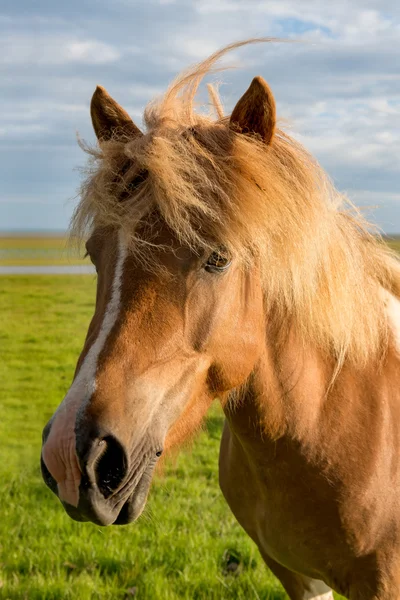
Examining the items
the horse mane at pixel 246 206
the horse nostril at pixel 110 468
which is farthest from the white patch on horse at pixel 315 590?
the horse nostril at pixel 110 468

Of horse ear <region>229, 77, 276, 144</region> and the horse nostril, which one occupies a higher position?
horse ear <region>229, 77, 276, 144</region>

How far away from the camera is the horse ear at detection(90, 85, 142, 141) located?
2.67 metres

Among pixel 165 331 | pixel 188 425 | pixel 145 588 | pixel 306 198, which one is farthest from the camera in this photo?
pixel 145 588

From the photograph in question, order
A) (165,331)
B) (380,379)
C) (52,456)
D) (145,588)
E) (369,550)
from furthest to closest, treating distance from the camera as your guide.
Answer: (145,588) < (380,379) < (369,550) < (165,331) < (52,456)

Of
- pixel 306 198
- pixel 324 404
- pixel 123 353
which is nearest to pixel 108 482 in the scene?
pixel 123 353

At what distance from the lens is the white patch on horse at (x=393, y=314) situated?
294 centimetres

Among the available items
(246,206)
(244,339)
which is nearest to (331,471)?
(244,339)

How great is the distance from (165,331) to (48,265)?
35399 millimetres

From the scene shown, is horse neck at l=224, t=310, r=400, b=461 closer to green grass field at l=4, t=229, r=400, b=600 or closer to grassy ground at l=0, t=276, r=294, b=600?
green grass field at l=4, t=229, r=400, b=600

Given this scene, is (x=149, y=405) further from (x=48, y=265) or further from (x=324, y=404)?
(x=48, y=265)

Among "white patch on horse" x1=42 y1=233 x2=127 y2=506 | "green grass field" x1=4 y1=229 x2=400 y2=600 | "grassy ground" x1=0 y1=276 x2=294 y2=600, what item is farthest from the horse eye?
"grassy ground" x1=0 y1=276 x2=294 y2=600

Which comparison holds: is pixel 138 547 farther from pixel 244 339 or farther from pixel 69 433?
pixel 69 433

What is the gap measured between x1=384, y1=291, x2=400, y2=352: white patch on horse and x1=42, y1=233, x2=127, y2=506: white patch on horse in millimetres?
1501

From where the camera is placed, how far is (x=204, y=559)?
4496mm
